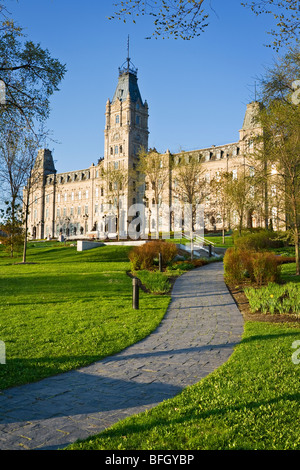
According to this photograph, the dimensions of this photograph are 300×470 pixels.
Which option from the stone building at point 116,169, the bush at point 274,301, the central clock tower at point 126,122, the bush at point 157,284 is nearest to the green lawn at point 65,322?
the bush at point 157,284

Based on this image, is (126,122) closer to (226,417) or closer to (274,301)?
(274,301)

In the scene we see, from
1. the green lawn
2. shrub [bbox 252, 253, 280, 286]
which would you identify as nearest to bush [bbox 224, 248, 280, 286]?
shrub [bbox 252, 253, 280, 286]

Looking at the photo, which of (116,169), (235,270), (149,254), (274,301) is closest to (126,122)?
(116,169)

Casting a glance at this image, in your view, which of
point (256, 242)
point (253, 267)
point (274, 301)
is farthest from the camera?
point (256, 242)

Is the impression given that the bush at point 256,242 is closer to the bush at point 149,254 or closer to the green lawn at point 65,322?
the bush at point 149,254

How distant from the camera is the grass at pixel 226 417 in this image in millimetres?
3424

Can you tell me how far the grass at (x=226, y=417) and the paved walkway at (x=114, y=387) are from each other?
1.02 ft

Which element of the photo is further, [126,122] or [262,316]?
[126,122]

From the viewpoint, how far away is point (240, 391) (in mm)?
4680

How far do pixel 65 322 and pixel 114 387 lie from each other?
4.12m

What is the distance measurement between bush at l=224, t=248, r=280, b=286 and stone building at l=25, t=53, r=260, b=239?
36794 millimetres

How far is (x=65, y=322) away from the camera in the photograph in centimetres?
891

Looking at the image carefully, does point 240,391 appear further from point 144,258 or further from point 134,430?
point 144,258
